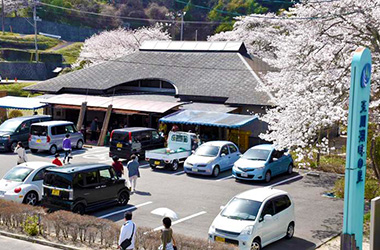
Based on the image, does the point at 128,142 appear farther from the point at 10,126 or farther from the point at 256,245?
the point at 256,245

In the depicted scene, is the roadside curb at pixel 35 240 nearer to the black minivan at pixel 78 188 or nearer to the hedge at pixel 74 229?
the hedge at pixel 74 229

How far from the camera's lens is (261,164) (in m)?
21.5

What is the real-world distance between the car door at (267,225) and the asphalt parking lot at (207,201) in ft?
1.61

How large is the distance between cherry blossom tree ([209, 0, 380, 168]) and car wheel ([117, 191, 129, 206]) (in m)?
5.89

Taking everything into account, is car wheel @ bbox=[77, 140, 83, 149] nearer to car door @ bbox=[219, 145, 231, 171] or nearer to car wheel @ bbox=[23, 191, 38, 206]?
car door @ bbox=[219, 145, 231, 171]

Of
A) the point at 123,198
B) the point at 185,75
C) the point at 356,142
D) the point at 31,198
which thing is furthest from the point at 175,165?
the point at 356,142

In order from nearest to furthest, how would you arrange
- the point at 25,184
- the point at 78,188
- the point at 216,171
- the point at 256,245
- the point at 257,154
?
the point at 256,245 → the point at 78,188 → the point at 25,184 → the point at 257,154 → the point at 216,171

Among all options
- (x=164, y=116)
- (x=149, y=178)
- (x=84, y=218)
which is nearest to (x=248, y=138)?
(x=164, y=116)

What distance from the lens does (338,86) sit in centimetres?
1723

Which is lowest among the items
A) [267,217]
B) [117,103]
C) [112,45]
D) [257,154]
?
[267,217]

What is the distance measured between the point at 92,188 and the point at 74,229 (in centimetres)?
288

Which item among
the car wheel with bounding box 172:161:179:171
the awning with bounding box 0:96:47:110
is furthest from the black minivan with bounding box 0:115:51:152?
the car wheel with bounding box 172:161:179:171

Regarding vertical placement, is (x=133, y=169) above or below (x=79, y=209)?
above

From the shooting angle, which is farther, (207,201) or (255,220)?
(207,201)
